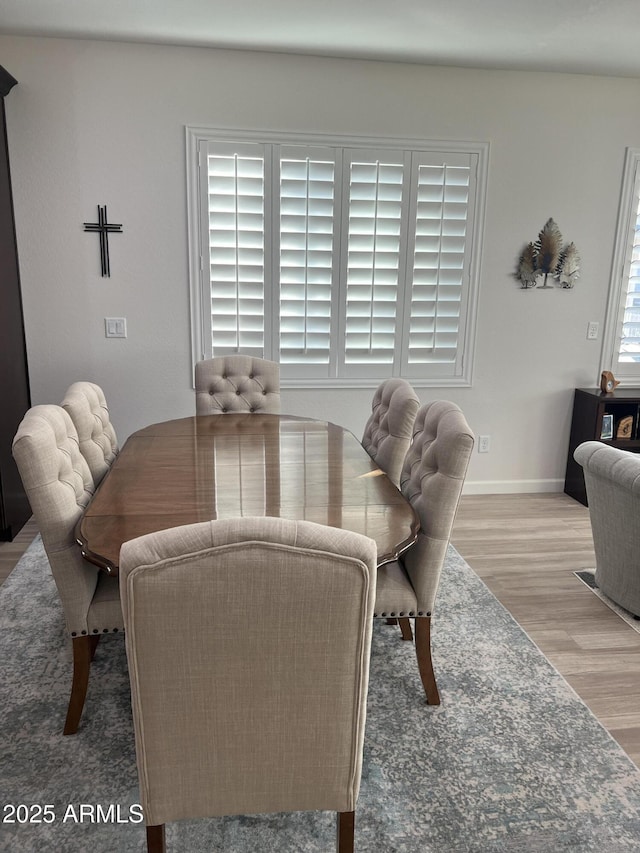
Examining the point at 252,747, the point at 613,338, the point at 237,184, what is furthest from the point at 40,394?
the point at 613,338

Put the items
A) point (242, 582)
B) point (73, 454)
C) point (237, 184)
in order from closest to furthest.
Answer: point (242, 582) → point (73, 454) → point (237, 184)

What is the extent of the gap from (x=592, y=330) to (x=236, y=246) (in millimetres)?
2387

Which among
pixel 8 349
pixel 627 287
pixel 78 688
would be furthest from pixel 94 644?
pixel 627 287

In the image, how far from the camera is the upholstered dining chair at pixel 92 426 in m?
2.33

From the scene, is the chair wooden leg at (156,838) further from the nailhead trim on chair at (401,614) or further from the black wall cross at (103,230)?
the black wall cross at (103,230)

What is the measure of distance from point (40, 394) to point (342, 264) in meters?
1.97

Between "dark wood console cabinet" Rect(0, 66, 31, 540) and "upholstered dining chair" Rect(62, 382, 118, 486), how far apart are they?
939 mm

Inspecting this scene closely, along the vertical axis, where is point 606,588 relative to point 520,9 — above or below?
below

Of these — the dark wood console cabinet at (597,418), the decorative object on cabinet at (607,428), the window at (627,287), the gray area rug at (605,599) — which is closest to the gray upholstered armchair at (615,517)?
the gray area rug at (605,599)

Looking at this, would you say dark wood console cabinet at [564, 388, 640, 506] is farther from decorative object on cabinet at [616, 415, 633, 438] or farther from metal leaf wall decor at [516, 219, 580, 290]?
metal leaf wall decor at [516, 219, 580, 290]

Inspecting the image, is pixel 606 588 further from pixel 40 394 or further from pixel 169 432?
pixel 40 394

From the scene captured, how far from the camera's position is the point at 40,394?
372 cm

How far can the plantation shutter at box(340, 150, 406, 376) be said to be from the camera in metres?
3.70

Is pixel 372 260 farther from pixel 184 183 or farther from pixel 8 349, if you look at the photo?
pixel 8 349
